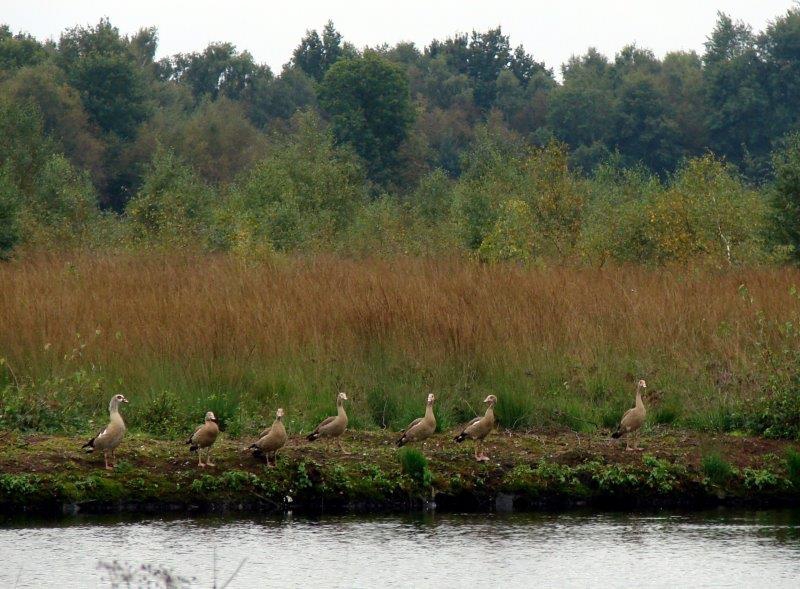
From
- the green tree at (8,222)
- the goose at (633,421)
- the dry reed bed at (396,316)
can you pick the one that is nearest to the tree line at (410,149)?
the green tree at (8,222)

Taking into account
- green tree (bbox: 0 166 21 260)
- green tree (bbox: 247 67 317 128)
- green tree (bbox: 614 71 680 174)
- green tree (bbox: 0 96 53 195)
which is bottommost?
green tree (bbox: 0 166 21 260)

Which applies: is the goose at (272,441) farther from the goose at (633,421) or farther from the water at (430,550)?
the goose at (633,421)

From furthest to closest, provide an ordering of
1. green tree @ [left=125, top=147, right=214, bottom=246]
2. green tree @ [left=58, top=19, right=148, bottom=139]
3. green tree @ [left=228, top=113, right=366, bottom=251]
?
green tree @ [left=58, top=19, right=148, bottom=139] → green tree @ [left=228, top=113, right=366, bottom=251] → green tree @ [left=125, top=147, right=214, bottom=246]

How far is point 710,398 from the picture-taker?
15.3m

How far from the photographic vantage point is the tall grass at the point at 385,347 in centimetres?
1512

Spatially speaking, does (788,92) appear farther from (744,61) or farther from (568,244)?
(568,244)

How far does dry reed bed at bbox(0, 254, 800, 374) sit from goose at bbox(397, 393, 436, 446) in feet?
7.47

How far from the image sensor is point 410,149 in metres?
77.2

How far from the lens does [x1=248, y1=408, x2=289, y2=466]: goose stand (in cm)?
1269

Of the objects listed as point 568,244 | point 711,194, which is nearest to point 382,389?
point 568,244

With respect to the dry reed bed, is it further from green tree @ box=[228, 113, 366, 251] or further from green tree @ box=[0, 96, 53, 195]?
green tree @ box=[0, 96, 53, 195]

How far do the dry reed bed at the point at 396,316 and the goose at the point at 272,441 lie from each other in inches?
118

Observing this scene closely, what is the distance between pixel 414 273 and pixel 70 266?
16.5 ft

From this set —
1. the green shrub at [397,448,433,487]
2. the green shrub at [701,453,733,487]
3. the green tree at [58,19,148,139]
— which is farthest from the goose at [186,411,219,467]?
the green tree at [58,19,148,139]
